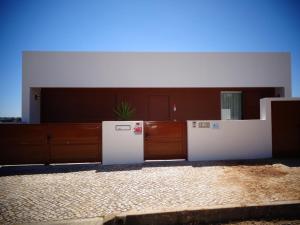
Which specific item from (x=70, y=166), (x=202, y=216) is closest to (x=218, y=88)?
(x=70, y=166)

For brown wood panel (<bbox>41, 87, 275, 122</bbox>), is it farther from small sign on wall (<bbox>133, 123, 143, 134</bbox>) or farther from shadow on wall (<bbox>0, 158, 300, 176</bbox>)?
shadow on wall (<bbox>0, 158, 300, 176</bbox>)

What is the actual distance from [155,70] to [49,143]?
6.72 metres

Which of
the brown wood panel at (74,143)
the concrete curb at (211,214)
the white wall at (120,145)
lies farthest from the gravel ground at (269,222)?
the brown wood panel at (74,143)

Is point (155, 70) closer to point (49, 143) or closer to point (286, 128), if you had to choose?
point (49, 143)

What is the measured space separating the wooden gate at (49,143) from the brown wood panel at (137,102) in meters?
4.44

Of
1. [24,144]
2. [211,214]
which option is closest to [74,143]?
[24,144]

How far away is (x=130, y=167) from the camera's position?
7.22 m

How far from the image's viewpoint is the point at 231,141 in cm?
820

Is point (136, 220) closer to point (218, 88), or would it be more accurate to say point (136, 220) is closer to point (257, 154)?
point (257, 154)

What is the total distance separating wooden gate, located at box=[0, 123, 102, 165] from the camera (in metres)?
7.62

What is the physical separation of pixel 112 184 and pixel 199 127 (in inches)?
165

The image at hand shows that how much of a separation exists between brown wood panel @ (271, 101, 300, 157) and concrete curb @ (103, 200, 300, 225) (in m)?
5.02

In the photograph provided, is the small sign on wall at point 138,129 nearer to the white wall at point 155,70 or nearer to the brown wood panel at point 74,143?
the brown wood panel at point 74,143

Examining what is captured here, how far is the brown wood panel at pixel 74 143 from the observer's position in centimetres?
773
